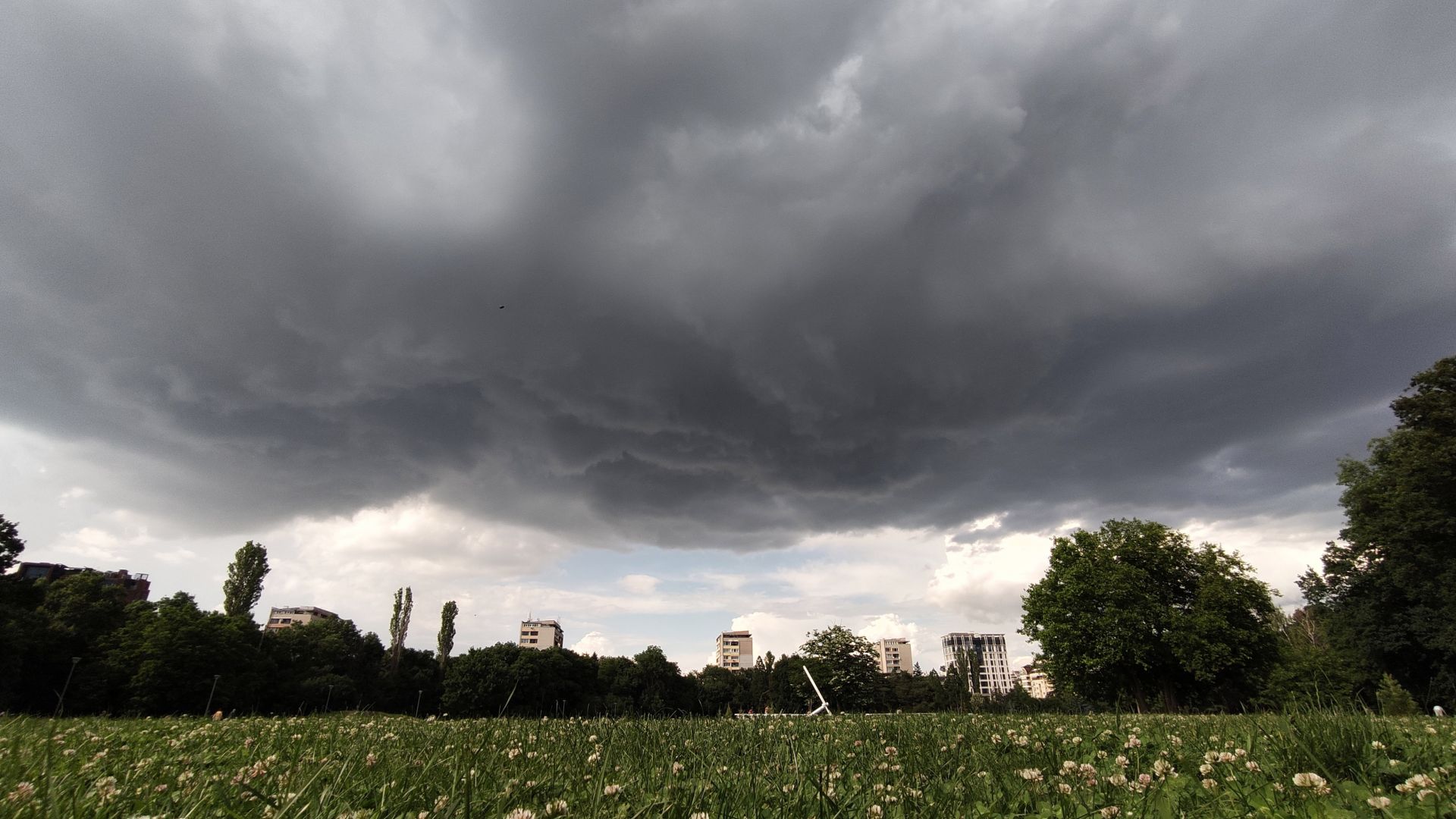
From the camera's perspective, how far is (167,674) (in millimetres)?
60125

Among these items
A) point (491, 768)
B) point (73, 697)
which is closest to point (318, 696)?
point (73, 697)

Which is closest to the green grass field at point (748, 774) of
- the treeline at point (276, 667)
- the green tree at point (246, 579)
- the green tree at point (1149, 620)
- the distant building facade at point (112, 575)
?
the treeline at point (276, 667)

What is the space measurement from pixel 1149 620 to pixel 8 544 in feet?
322

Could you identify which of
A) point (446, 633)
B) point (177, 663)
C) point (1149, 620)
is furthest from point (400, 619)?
point (1149, 620)

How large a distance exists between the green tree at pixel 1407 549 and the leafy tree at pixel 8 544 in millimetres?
109560

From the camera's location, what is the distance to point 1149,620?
48.7m

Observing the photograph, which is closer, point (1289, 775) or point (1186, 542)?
point (1289, 775)

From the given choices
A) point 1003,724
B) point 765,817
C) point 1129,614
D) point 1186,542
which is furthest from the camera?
point 1186,542

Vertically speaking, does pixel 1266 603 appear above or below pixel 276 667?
above

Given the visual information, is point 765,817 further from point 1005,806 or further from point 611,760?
point 611,760

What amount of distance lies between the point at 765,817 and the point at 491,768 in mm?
2697

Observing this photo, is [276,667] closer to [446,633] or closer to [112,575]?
[446,633]

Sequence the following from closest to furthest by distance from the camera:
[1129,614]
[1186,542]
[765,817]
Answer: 1. [765,817]
2. [1129,614]
3. [1186,542]

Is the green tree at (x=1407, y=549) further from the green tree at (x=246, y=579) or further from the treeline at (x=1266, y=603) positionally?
the green tree at (x=246, y=579)
